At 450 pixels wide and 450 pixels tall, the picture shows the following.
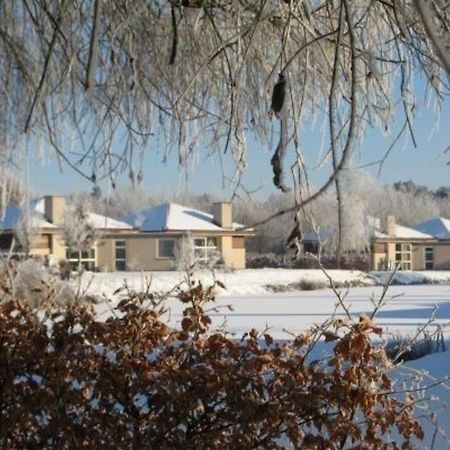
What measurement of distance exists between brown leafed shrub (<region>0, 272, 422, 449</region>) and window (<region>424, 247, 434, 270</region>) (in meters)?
55.7

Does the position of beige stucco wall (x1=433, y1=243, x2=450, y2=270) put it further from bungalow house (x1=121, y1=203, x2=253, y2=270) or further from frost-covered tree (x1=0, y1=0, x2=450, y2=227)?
frost-covered tree (x1=0, y1=0, x2=450, y2=227)

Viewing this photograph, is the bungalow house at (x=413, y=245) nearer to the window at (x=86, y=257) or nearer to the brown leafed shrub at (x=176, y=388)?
the window at (x=86, y=257)

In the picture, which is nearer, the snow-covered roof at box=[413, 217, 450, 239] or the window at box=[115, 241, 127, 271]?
the window at box=[115, 241, 127, 271]

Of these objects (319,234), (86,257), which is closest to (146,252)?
(86,257)

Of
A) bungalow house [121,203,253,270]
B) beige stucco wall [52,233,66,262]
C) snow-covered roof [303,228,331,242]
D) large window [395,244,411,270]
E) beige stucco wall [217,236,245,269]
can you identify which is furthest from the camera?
large window [395,244,411,270]

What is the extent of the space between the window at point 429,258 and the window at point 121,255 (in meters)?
20.2

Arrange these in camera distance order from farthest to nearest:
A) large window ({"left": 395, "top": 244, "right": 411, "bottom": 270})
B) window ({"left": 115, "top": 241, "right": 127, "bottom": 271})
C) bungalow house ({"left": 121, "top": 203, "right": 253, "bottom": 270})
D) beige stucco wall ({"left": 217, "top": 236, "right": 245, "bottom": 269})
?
large window ({"left": 395, "top": 244, "right": 411, "bottom": 270}) → window ({"left": 115, "top": 241, "right": 127, "bottom": 271}) → bungalow house ({"left": 121, "top": 203, "right": 253, "bottom": 270}) → beige stucco wall ({"left": 217, "top": 236, "right": 245, "bottom": 269})

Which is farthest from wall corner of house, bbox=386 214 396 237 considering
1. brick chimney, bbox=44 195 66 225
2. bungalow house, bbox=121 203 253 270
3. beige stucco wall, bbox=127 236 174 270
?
brick chimney, bbox=44 195 66 225

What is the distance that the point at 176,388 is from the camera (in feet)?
10.1

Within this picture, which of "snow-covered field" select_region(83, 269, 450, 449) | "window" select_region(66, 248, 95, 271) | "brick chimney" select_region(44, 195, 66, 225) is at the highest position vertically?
"brick chimney" select_region(44, 195, 66, 225)

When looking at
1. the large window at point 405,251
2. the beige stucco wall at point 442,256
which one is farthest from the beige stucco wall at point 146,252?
the beige stucco wall at point 442,256

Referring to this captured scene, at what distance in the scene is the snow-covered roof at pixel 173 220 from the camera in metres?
45.9

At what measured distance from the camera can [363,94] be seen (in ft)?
8.82

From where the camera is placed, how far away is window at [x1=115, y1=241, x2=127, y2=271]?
153 ft
